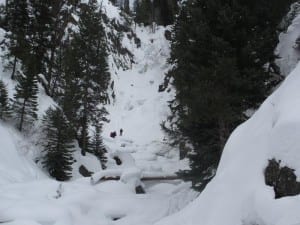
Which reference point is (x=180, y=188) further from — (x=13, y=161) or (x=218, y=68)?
(x=13, y=161)

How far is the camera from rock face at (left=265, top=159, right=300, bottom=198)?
184 inches

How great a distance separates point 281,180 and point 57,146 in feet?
54.0

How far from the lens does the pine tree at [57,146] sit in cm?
Result: 1955

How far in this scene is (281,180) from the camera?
4.80 meters

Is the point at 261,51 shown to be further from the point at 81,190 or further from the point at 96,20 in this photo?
the point at 96,20

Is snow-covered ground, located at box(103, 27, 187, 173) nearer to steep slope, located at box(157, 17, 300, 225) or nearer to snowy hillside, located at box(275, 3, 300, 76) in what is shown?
snowy hillside, located at box(275, 3, 300, 76)

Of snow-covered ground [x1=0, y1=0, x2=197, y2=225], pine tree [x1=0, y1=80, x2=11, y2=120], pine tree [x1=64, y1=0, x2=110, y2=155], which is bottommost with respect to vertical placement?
snow-covered ground [x1=0, y1=0, x2=197, y2=225]

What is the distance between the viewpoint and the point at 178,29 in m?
12.5

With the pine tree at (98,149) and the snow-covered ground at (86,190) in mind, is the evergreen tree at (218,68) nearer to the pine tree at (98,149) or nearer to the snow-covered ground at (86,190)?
the snow-covered ground at (86,190)

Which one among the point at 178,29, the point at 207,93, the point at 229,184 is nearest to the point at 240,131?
the point at 229,184

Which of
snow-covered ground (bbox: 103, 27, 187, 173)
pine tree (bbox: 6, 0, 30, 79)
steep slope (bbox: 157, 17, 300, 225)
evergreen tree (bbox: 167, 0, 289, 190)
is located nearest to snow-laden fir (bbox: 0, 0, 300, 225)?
steep slope (bbox: 157, 17, 300, 225)

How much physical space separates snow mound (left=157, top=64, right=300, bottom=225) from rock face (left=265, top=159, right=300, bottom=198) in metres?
0.08

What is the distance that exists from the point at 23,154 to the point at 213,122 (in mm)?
11098

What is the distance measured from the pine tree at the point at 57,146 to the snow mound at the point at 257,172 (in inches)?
547
